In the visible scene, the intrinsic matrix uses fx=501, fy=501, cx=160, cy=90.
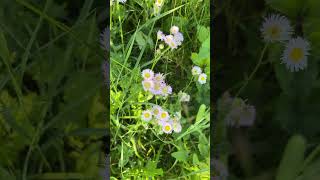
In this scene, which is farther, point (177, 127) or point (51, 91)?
point (51, 91)

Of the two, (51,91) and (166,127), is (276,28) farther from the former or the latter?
(51,91)

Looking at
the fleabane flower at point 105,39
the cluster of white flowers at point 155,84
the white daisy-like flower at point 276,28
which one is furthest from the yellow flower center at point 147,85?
the white daisy-like flower at point 276,28

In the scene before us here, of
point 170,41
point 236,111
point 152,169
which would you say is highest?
point 170,41

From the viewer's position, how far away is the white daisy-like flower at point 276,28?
3.01 feet

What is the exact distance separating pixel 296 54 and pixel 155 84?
0.91 ft

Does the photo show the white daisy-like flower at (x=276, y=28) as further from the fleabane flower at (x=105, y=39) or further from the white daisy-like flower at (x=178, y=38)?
the fleabane flower at (x=105, y=39)

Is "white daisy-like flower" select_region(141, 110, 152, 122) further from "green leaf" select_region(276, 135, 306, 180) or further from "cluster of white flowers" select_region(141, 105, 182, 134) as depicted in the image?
"green leaf" select_region(276, 135, 306, 180)

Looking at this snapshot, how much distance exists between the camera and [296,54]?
3.01 feet

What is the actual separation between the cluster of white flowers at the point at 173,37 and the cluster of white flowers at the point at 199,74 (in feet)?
0.16

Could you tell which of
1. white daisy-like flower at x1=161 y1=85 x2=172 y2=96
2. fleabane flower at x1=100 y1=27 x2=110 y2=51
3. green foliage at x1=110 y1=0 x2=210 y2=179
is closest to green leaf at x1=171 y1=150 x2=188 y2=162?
green foliage at x1=110 y1=0 x2=210 y2=179

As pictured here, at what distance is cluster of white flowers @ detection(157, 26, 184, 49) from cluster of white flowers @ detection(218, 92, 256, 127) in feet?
0.46

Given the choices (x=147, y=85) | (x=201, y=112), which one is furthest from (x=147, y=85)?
(x=201, y=112)

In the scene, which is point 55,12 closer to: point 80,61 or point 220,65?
point 80,61

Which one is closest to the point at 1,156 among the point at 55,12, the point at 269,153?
the point at 55,12
